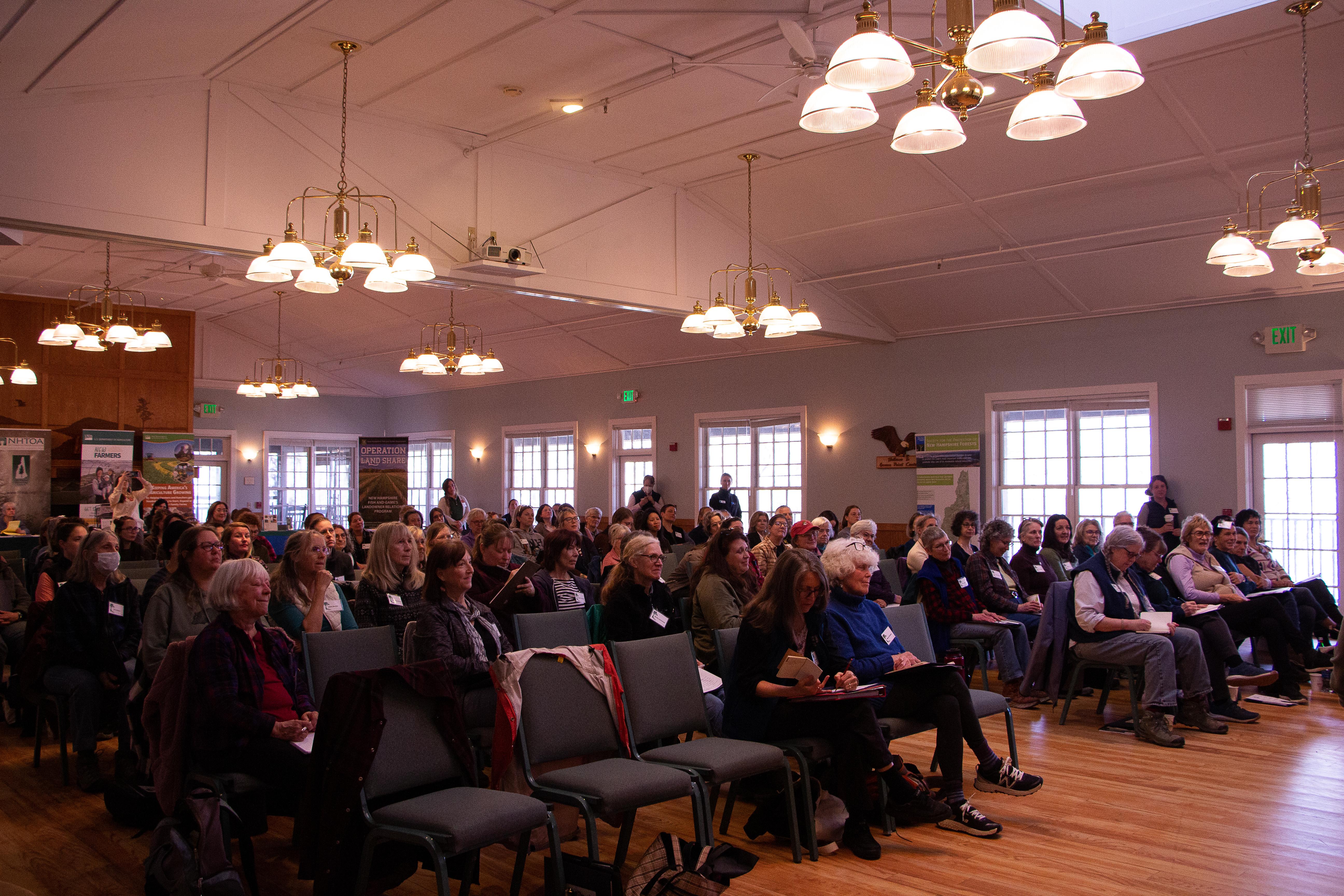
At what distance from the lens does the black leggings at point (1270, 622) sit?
21.7 feet

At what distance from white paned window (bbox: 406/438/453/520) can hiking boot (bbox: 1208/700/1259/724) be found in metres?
14.0

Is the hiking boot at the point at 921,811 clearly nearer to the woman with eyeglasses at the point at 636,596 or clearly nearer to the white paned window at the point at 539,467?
the woman with eyeglasses at the point at 636,596

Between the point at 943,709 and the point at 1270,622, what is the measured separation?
3652mm

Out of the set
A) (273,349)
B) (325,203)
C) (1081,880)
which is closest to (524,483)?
(273,349)

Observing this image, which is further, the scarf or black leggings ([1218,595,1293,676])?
black leggings ([1218,595,1293,676])

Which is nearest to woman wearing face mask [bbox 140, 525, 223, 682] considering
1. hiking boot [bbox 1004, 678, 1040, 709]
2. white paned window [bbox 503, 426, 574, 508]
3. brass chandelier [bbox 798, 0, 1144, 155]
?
brass chandelier [bbox 798, 0, 1144, 155]

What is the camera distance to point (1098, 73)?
11.2 ft

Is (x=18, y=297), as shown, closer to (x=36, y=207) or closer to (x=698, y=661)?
(x=36, y=207)

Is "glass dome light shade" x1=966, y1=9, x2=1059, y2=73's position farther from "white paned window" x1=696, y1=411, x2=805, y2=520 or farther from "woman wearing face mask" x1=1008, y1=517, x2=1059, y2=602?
"white paned window" x1=696, y1=411, x2=805, y2=520

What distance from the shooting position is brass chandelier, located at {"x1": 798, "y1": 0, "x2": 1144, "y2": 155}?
3137 millimetres

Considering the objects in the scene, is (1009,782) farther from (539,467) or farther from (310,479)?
(310,479)

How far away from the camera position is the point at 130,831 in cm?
407

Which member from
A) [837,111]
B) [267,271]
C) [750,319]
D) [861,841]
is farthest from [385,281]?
[861,841]

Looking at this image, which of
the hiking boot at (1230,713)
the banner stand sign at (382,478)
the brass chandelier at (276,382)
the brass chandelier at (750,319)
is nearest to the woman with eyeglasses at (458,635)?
the brass chandelier at (750,319)
